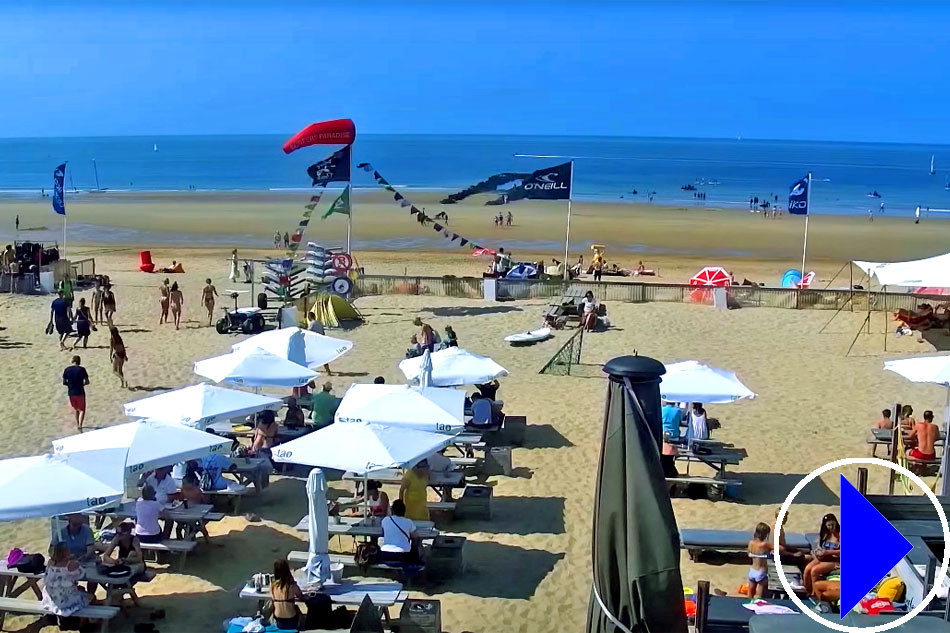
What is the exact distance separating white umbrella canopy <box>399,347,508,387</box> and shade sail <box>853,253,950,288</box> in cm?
822

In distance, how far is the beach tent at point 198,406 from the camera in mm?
10234

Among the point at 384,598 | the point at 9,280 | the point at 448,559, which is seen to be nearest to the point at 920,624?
the point at 384,598

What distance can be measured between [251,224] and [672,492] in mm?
42309

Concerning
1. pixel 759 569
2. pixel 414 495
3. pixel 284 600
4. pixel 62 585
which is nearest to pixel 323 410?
pixel 414 495

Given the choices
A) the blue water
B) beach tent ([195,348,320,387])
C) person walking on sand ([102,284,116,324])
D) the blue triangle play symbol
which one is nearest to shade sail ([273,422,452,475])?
beach tent ([195,348,320,387])

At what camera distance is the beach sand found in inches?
340

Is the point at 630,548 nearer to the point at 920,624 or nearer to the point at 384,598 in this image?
the point at 920,624

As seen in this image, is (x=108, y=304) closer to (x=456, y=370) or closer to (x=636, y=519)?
(x=456, y=370)

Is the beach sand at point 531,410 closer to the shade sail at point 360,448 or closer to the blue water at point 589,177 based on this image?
the shade sail at point 360,448

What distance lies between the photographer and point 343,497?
10734mm

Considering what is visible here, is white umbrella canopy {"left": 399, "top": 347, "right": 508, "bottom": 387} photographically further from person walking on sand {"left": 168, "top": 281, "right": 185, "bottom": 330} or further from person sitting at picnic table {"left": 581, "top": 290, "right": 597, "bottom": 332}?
person walking on sand {"left": 168, "top": 281, "right": 185, "bottom": 330}

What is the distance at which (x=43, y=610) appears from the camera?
752 cm

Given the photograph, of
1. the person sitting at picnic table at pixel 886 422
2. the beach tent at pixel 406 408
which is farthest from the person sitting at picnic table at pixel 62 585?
the person sitting at picnic table at pixel 886 422

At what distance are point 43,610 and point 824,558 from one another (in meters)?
6.22
